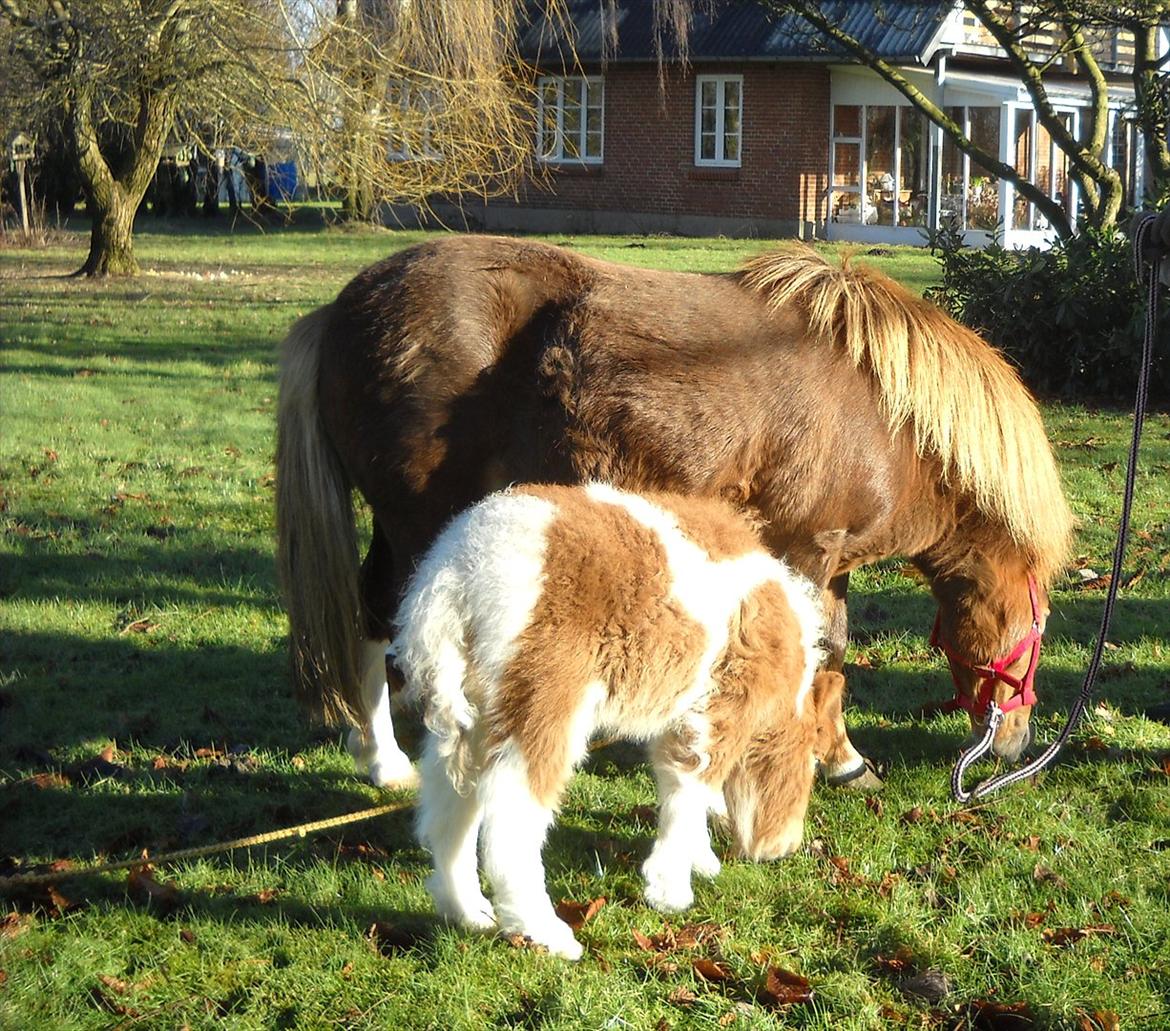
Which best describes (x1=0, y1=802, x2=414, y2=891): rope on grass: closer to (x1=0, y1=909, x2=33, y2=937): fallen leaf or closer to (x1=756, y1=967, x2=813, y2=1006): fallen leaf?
(x1=0, y1=909, x2=33, y2=937): fallen leaf

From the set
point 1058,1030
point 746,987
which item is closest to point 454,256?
point 746,987

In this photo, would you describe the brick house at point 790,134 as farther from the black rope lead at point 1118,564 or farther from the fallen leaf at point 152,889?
the fallen leaf at point 152,889

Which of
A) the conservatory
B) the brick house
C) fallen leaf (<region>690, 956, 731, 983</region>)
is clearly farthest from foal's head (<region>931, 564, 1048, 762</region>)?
the conservatory

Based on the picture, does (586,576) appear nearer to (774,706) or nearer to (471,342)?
(774,706)

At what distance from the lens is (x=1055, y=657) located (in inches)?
257

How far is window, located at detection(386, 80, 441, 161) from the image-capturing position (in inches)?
632

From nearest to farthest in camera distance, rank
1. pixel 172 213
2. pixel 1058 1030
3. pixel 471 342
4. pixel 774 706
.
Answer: pixel 1058 1030
pixel 774 706
pixel 471 342
pixel 172 213

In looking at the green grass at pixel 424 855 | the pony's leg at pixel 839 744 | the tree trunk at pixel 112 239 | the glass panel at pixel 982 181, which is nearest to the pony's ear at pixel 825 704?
the pony's leg at pixel 839 744

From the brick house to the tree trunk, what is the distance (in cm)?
877

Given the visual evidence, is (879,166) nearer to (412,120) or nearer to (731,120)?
(731,120)

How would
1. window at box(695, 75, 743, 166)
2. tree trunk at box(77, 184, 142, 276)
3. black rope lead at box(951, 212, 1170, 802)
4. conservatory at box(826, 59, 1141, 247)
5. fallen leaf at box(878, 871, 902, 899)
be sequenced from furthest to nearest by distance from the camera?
window at box(695, 75, 743, 166), conservatory at box(826, 59, 1141, 247), tree trunk at box(77, 184, 142, 276), black rope lead at box(951, 212, 1170, 802), fallen leaf at box(878, 871, 902, 899)

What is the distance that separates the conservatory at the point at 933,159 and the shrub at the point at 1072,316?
1582cm

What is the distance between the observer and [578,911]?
4176mm

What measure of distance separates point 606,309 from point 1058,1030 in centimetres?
288
